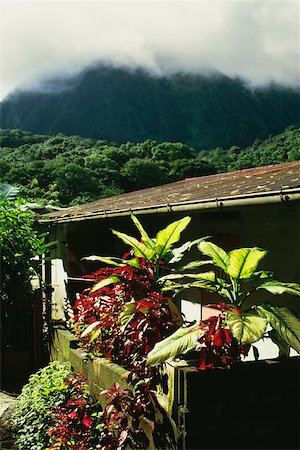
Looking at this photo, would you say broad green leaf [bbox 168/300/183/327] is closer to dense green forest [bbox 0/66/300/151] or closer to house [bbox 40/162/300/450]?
house [bbox 40/162/300/450]

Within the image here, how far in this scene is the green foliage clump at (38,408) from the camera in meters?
4.86

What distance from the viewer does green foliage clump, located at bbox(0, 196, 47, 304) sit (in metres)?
8.02

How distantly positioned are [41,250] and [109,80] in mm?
106799

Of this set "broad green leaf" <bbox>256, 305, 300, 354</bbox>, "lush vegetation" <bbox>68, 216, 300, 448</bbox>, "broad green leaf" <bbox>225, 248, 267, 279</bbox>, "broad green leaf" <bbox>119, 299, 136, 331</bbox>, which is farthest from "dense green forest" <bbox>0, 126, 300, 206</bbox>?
"broad green leaf" <bbox>256, 305, 300, 354</bbox>

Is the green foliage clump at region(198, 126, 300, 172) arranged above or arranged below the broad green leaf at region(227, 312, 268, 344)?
above

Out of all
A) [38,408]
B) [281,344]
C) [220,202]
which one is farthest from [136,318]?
[38,408]

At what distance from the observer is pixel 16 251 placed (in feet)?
26.9

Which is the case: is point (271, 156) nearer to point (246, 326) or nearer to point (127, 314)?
point (127, 314)

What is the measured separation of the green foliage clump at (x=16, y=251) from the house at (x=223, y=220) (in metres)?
0.65

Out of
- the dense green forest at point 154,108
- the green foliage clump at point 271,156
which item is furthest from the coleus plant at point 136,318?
the dense green forest at point 154,108

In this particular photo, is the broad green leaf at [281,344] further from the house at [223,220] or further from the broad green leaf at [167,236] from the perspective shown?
the broad green leaf at [167,236]

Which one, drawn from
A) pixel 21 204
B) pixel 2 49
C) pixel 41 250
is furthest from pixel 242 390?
pixel 2 49

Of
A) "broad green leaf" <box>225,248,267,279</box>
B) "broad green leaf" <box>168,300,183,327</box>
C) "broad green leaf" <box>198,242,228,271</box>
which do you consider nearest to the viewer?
"broad green leaf" <box>225,248,267,279</box>

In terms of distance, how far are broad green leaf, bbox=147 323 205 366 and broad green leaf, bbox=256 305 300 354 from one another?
1.51 feet
